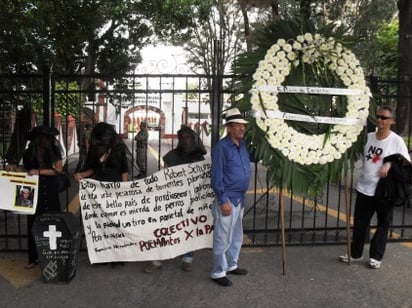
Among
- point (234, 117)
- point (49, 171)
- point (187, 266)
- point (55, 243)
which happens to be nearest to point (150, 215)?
point (187, 266)

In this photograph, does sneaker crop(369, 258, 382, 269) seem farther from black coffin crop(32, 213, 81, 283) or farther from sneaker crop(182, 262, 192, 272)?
black coffin crop(32, 213, 81, 283)

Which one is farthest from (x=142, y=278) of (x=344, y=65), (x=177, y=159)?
(x=344, y=65)

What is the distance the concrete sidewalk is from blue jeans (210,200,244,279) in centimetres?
21

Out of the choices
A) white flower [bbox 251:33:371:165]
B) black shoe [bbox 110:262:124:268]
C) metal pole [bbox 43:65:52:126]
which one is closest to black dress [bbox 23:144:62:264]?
metal pole [bbox 43:65:52:126]

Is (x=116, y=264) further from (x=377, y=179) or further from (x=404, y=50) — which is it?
(x=404, y=50)

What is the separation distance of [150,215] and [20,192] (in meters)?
1.34

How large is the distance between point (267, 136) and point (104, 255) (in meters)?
2.11

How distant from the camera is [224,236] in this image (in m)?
4.37

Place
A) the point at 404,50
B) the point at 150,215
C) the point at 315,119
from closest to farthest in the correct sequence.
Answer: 1. the point at 315,119
2. the point at 150,215
3. the point at 404,50

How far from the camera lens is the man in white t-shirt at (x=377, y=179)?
476 centimetres

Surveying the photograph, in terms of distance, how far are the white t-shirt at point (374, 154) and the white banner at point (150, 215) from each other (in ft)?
5.56

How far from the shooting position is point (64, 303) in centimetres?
405

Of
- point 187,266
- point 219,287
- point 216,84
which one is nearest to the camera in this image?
point 219,287

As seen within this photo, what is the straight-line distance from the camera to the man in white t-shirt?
15.6 ft
